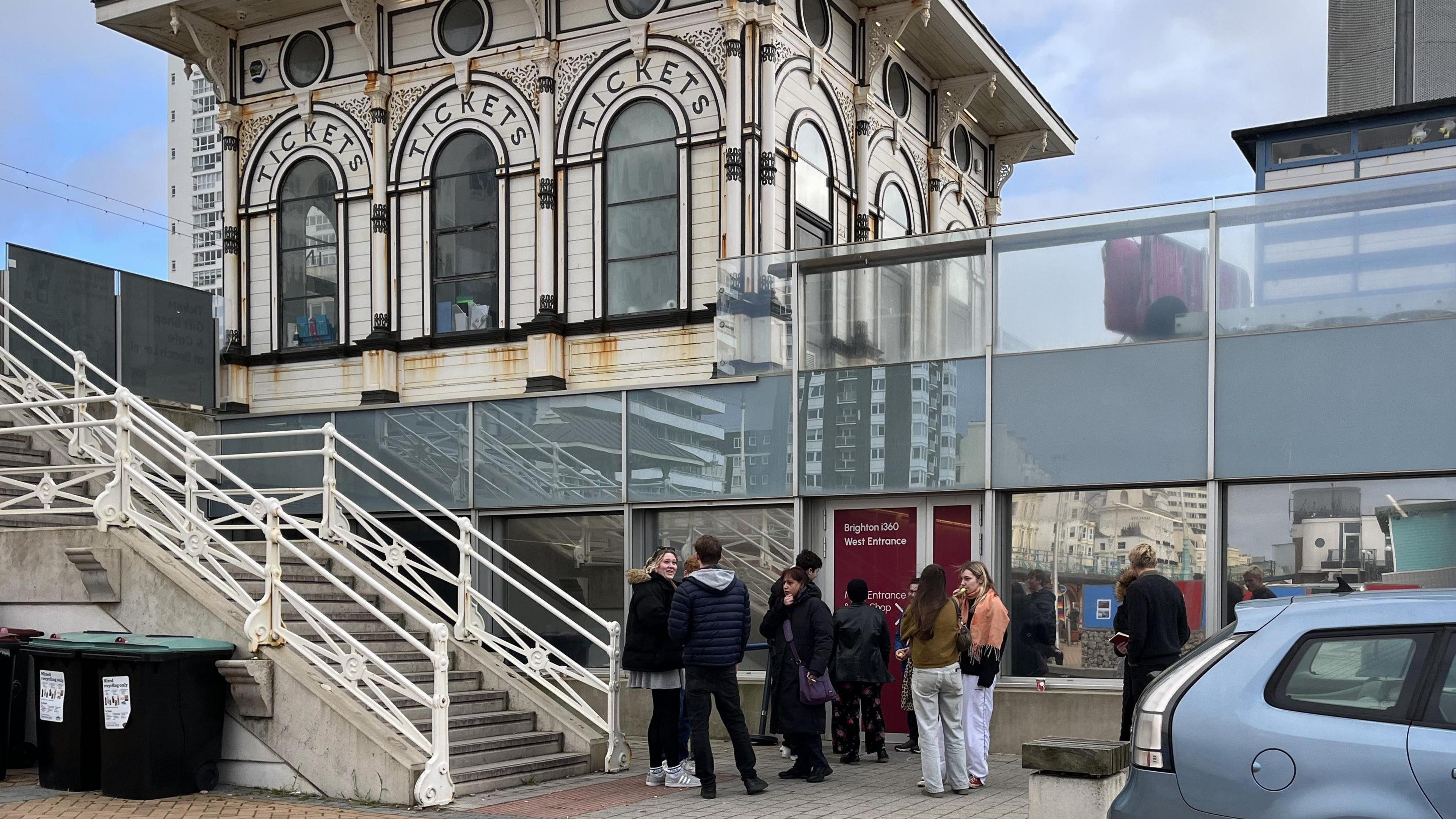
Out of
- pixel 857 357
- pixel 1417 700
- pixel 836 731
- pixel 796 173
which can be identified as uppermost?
pixel 796 173

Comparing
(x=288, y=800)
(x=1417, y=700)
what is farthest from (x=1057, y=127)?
(x=1417, y=700)

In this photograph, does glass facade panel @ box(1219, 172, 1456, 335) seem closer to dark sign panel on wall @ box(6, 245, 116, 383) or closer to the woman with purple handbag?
the woman with purple handbag

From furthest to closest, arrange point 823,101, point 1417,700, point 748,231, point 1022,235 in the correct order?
point 823,101 → point 748,231 → point 1022,235 → point 1417,700

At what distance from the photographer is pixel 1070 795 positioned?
7.77 m

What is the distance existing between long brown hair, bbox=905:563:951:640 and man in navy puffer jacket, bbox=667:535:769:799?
1246mm

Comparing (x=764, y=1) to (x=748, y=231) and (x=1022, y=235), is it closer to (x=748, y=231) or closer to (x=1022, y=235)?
(x=748, y=231)

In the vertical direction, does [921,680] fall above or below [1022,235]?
below

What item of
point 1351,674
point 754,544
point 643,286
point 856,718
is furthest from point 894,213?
point 1351,674

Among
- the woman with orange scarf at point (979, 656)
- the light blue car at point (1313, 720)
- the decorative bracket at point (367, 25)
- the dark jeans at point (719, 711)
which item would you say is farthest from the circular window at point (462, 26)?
the light blue car at point (1313, 720)

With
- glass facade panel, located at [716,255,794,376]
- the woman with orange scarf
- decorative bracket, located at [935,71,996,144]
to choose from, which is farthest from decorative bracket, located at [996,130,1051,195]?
the woman with orange scarf

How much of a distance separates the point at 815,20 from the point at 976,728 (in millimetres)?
8873

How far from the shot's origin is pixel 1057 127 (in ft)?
71.9

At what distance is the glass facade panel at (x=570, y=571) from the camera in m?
15.1

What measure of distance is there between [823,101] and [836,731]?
7700 mm
